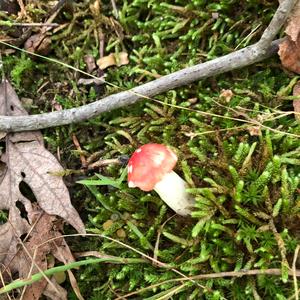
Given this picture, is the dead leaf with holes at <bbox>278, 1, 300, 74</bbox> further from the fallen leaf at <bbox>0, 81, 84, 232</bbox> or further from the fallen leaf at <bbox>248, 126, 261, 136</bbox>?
the fallen leaf at <bbox>0, 81, 84, 232</bbox>

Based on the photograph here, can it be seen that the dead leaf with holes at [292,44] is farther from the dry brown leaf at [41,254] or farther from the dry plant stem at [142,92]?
the dry brown leaf at [41,254]

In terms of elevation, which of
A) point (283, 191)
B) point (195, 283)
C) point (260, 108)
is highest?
point (260, 108)

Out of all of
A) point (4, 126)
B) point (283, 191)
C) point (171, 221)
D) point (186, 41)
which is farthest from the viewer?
point (186, 41)

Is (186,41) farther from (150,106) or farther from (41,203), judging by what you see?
(41,203)

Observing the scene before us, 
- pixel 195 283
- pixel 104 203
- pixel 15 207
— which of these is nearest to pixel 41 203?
pixel 15 207

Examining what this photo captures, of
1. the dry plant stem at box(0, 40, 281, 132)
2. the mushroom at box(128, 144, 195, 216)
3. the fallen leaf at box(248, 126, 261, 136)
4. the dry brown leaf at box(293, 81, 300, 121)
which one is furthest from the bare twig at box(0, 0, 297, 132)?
the mushroom at box(128, 144, 195, 216)

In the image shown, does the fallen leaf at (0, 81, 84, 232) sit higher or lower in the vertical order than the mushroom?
lower

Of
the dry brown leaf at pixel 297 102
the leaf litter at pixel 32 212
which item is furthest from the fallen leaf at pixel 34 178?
the dry brown leaf at pixel 297 102
